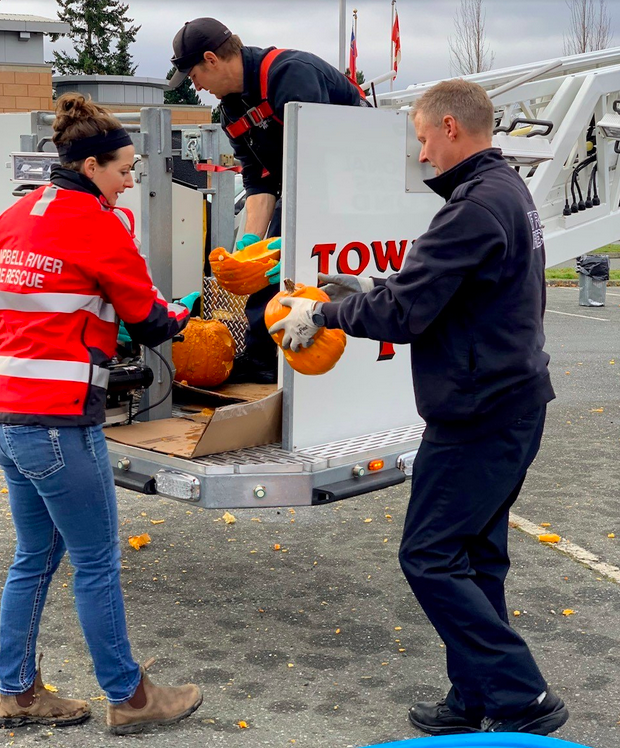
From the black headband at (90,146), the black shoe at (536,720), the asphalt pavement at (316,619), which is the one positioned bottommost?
the asphalt pavement at (316,619)

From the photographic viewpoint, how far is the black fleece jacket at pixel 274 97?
4.42 m

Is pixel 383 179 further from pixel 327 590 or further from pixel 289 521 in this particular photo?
pixel 289 521

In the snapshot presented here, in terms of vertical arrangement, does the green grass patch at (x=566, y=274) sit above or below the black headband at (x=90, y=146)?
below

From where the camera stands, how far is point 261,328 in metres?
5.02

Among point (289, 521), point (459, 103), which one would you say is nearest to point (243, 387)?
point (289, 521)

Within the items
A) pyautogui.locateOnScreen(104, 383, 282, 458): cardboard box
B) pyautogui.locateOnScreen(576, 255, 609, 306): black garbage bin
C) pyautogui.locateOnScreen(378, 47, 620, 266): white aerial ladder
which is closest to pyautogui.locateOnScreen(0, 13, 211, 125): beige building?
pyautogui.locateOnScreen(576, 255, 609, 306): black garbage bin

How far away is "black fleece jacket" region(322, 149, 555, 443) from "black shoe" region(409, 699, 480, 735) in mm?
998

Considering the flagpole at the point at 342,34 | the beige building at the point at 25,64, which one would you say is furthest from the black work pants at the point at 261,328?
the flagpole at the point at 342,34

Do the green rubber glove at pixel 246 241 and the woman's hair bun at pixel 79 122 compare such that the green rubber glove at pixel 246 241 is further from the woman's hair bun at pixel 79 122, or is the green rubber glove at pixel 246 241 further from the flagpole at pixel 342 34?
the flagpole at pixel 342 34

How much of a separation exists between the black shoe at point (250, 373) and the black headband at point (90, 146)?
2060mm

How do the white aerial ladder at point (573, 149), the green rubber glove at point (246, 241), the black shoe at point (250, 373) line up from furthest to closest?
the white aerial ladder at point (573, 149) < the black shoe at point (250, 373) < the green rubber glove at point (246, 241)

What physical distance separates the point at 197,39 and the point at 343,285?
1511 millimetres

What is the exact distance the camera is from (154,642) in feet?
13.9

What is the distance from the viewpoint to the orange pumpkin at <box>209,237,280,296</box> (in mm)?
4469
